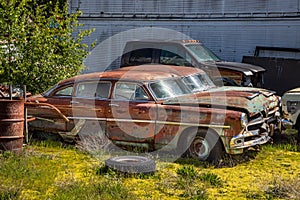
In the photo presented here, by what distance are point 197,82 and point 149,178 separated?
2.83 m

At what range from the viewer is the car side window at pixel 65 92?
28.7 feet

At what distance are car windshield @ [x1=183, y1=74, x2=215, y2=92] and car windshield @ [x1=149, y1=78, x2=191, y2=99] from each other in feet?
0.48

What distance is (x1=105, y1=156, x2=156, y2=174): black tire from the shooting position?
6.70 m

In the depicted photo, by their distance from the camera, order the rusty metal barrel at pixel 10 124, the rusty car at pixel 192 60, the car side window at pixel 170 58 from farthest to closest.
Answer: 1. the car side window at pixel 170 58
2. the rusty car at pixel 192 60
3. the rusty metal barrel at pixel 10 124

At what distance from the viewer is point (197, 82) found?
29.2 feet

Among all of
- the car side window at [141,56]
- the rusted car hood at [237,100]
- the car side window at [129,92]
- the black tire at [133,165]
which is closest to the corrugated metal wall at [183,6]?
the car side window at [141,56]

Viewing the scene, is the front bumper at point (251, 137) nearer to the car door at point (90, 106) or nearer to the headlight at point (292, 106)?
the headlight at point (292, 106)

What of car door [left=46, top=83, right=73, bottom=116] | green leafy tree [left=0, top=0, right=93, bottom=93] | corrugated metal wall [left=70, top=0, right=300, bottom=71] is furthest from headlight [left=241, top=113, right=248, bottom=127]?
corrugated metal wall [left=70, top=0, right=300, bottom=71]

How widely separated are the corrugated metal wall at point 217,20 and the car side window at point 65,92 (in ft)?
29.4

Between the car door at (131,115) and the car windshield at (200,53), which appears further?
the car windshield at (200,53)

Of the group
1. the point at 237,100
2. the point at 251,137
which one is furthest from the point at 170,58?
the point at 251,137

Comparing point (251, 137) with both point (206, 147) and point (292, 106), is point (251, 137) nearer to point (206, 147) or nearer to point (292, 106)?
point (206, 147)

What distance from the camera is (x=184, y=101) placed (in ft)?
25.5

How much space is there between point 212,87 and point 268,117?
142cm
